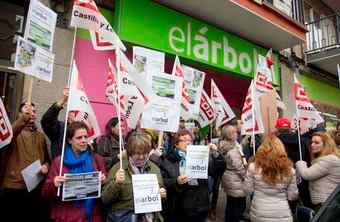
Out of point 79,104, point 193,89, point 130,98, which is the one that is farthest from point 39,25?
point 193,89

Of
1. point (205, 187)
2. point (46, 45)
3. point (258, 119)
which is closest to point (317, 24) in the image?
point (258, 119)

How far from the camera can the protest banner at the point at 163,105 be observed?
4.05 metres

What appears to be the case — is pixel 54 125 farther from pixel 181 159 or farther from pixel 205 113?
pixel 205 113

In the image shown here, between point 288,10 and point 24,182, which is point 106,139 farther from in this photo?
point 288,10

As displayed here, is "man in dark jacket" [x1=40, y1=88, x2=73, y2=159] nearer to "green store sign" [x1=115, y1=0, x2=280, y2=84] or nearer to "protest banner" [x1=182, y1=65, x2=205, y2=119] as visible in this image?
"protest banner" [x1=182, y1=65, x2=205, y2=119]

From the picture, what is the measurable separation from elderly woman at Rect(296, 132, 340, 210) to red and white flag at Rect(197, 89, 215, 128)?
6.01 ft

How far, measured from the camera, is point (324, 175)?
3.89m

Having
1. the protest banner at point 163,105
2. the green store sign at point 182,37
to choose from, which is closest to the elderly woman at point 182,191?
the protest banner at point 163,105

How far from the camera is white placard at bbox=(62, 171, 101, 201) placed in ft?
9.40

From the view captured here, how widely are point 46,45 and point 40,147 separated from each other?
42.1 inches

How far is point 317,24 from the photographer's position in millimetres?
12125

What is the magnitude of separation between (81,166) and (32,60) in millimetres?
1134

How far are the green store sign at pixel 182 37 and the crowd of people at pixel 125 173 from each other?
2.55 m

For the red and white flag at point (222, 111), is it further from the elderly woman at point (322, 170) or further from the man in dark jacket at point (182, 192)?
the man in dark jacket at point (182, 192)
